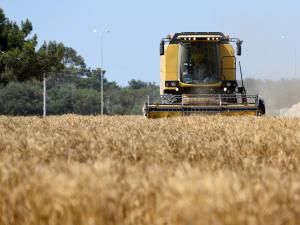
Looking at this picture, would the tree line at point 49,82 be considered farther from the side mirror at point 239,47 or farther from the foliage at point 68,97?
the side mirror at point 239,47

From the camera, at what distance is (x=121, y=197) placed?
246 cm

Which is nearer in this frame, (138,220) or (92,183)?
(138,220)

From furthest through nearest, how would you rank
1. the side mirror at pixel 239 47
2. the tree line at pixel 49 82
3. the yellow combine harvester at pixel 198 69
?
1. the tree line at pixel 49 82
2. the yellow combine harvester at pixel 198 69
3. the side mirror at pixel 239 47

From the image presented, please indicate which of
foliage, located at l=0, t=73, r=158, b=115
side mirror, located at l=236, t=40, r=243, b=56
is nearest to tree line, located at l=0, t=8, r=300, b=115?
foliage, located at l=0, t=73, r=158, b=115

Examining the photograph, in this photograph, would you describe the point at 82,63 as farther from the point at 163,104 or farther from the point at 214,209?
the point at 214,209

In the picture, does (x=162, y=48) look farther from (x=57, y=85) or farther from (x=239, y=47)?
(x=57, y=85)

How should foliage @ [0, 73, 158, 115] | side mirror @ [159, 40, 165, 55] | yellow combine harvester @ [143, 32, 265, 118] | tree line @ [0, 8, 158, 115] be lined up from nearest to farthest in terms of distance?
1. side mirror @ [159, 40, 165, 55]
2. yellow combine harvester @ [143, 32, 265, 118]
3. tree line @ [0, 8, 158, 115]
4. foliage @ [0, 73, 158, 115]

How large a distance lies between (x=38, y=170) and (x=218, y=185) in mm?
883

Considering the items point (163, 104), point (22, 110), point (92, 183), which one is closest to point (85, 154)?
point (92, 183)

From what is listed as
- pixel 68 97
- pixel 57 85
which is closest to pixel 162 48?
pixel 68 97

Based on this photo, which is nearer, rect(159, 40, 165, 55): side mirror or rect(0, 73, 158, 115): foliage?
rect(159, 40, 165, 55): side mirror

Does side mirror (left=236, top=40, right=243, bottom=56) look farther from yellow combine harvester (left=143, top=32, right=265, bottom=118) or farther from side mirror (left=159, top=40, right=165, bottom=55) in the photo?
side mirror (left=159, top=40, right=165, bottom=55)

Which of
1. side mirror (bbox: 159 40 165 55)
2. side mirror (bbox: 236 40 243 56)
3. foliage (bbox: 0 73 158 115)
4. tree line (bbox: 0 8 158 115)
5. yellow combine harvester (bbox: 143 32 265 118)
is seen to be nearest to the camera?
side mirror (bbox: 236 40 243 56)

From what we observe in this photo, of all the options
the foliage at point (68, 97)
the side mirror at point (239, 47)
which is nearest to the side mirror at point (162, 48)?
the side mirror at point (239, 47)
